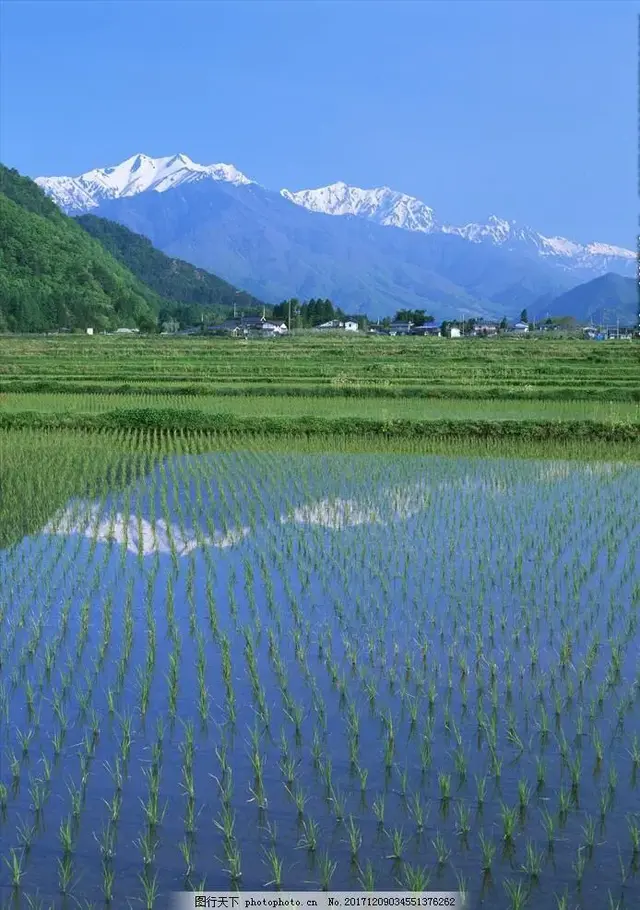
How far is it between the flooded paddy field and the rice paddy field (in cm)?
1

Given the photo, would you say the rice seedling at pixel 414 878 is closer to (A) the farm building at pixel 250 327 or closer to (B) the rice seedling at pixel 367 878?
(B) the rice seedling at pixel 367 878

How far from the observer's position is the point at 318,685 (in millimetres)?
4945

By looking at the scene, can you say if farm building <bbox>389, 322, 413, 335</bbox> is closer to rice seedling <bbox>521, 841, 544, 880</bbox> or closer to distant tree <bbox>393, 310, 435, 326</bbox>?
distant tree <bbox>393, 310, 435, 326</bbox>

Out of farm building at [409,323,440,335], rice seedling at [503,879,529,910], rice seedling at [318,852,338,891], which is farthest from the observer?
farm building at [409,323,440,335]

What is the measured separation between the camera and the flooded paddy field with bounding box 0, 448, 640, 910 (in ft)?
11.3

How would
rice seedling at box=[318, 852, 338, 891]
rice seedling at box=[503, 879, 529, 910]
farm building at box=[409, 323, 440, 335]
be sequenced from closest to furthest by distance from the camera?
1. rice seedling at box=[503, 879, 529, 910]
2. rice seedling at box=[318, 852, 338, 891]
3. farm building at box=[409, 323, 440, 335]

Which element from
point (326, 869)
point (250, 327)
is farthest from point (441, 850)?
point (250, 327)

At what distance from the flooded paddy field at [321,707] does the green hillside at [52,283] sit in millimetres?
54517

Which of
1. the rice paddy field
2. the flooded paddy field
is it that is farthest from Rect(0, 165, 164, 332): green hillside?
the flooded paddy field

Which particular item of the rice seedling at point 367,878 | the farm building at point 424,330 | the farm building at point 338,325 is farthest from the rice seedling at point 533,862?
the farm building at point 338,325

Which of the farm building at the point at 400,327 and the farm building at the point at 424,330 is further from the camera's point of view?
the farm building at the point at 400,327

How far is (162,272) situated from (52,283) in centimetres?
5234

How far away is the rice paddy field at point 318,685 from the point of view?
3.46 metres

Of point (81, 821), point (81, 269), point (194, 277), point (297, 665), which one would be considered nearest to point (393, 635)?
point (297, 665)
